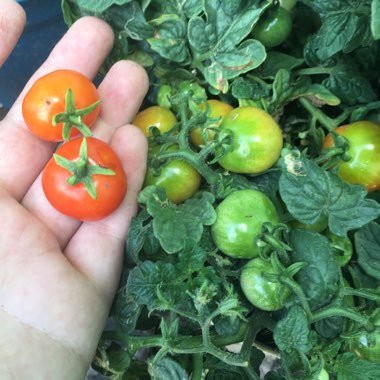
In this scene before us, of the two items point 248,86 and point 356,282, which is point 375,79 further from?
point 356,282

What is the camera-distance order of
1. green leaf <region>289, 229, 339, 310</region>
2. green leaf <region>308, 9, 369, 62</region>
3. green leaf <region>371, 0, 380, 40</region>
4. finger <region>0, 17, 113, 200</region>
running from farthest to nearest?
1. finger <region>0, 17, 113, 200</region>
2. green leaf <region>308, 9, 369, 62</region>
3. green leaf <region>289, 229, 339, 310</region>
4. green leaf <region>371, 0, 380, 40</region>

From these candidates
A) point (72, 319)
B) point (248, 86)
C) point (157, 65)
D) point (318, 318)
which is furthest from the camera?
point (157, 65)

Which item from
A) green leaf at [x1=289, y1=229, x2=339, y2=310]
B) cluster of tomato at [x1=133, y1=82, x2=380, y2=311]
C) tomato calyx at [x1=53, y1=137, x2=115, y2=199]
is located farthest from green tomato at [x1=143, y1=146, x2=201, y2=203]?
green leaf at [x1=289, y1=229, x2=339, y2=310]

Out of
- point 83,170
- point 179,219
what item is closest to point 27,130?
point 83,170

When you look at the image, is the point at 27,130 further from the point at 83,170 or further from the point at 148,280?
the point at 148,280

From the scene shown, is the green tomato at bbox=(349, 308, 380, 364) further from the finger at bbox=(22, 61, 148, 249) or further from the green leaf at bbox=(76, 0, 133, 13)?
the green leaf at bbox=(76, 0, 133, 13)

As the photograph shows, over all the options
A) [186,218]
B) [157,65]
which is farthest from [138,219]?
[157,65]
